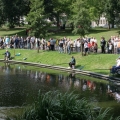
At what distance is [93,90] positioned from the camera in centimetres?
2545

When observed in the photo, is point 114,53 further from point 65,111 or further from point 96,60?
point 65,111

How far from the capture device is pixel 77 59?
3772 centimetres

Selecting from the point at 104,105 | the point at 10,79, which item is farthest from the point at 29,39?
the point at 104,105

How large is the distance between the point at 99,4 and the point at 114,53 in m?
43.8

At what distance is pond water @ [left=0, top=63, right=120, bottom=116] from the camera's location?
21562 millimetres

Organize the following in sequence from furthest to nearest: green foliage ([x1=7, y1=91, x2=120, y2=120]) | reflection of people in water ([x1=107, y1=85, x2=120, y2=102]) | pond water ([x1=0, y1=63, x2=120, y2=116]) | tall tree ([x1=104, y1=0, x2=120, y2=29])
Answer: tall tree ([x1=104, y1=0, x2=120, y2=29]) → reflection of people in water ([x1=107, y1=85, x2=120, y2=102]) → pond water ([x1=0, y1=63, x2=120, y2=116]) → green foliage ([x1=7, y1=91, x2=120, y2=120])

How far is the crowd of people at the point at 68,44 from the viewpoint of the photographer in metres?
38.3

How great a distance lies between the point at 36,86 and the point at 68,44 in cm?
1455

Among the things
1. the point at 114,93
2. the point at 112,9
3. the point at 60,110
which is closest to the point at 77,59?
the point at 114,93

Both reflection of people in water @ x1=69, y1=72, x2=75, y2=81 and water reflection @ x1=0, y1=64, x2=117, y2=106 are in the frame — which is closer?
water reflection @ x1=0, y1=64, x2=117, y2=106

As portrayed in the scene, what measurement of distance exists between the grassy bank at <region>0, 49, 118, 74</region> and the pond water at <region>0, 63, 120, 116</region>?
2.57 meters

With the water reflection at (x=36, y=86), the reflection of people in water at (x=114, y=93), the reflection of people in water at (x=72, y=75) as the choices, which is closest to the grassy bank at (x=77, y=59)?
the reflection of people in water at (x=72, y=75)

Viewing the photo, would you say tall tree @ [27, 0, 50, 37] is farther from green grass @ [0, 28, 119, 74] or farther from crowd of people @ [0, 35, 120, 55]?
green grass @ [0, 28, 119, 74]

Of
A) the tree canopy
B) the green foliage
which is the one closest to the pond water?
the green foliage
